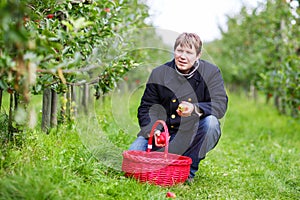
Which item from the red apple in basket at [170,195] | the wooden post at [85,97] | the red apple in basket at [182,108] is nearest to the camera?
the red apple in basket at [170,195]

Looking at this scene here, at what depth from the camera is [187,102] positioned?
11.8ft

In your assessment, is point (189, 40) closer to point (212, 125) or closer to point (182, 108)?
point (182, 108)

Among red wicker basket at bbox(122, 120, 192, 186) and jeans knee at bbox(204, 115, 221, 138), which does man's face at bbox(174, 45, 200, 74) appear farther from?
red wicker basket at bbox(122, 120, 192, 186)

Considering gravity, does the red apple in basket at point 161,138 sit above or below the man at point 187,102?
below

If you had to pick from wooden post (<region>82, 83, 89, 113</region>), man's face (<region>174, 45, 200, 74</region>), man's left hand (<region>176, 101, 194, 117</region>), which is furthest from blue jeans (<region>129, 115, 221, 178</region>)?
wooden post (<region>82, 83, 89, 113</region>)

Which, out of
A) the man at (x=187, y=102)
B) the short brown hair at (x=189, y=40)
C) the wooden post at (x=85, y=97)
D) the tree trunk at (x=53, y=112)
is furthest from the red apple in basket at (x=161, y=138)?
the wooden post at (x=85, y=97)

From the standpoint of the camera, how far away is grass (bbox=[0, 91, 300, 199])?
2.63 metres

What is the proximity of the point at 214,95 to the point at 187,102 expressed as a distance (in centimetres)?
26

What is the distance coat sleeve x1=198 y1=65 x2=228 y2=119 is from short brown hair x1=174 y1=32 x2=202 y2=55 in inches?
8.5

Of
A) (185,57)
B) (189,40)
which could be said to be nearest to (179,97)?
(185,57)

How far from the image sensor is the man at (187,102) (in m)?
3.65

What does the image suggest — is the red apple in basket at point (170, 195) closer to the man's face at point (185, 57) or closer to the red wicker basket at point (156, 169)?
the red wicker basket at point (156, 169)

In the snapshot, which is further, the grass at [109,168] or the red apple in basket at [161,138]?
the red apple in basket at [161,138]

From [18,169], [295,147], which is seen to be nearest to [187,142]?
[18,169]
